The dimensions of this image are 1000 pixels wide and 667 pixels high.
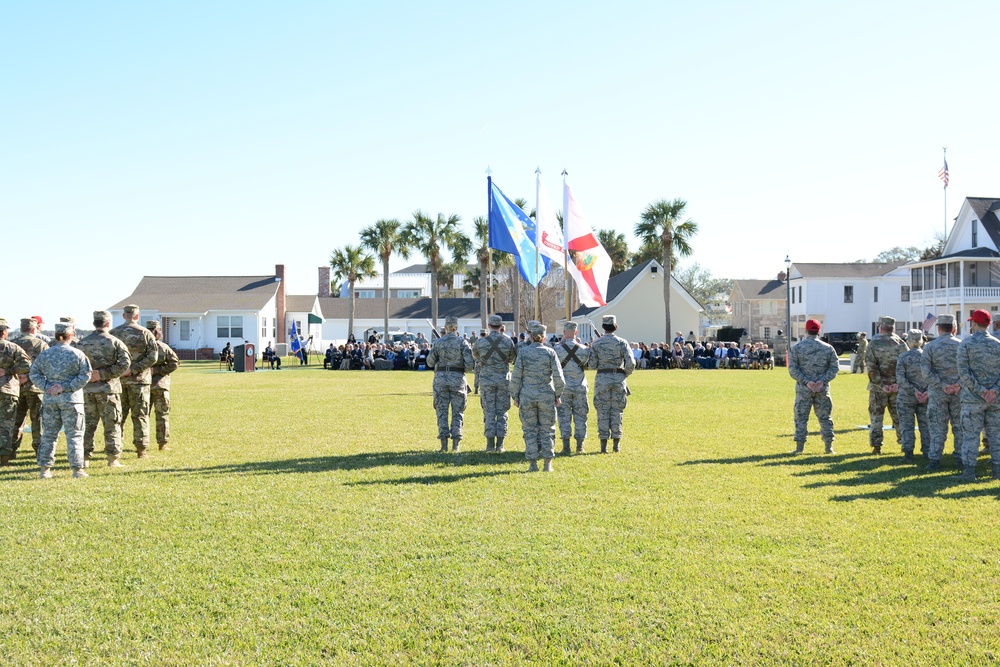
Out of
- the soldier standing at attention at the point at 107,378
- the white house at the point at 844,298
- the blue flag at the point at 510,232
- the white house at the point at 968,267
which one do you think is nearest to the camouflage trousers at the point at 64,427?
the soldier standing at attention at the point at 107,378

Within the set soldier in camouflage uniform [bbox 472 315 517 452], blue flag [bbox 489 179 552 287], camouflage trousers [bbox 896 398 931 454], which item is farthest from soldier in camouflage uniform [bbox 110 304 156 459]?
camouflage trousers [bbox 896 398 931 454]

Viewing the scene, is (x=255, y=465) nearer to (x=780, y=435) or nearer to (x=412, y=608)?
(x=412, y=608)

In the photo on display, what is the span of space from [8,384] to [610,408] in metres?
8.33

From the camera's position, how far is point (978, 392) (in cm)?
1028

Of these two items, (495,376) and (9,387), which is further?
(495,376)

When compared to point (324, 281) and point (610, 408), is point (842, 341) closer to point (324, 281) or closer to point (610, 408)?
point (610, 408)

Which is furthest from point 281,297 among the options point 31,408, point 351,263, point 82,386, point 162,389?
point 82,386

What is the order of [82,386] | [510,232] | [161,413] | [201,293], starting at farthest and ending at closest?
[201,293] < [510,232] < [161,413] < [82,386]

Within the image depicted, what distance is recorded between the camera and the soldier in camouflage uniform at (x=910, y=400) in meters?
11.9

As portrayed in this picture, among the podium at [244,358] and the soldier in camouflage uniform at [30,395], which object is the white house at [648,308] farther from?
the soldier in camouflage uniform at [30,395]

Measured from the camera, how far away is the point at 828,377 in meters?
12.4

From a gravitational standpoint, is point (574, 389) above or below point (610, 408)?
above

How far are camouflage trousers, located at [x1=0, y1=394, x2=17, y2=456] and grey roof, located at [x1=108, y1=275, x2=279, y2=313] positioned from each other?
50.9 meters

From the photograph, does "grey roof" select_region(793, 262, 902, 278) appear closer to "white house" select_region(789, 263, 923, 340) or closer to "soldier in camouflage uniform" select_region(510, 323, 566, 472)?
"white house" select_region(789, 263, 923, 340)
